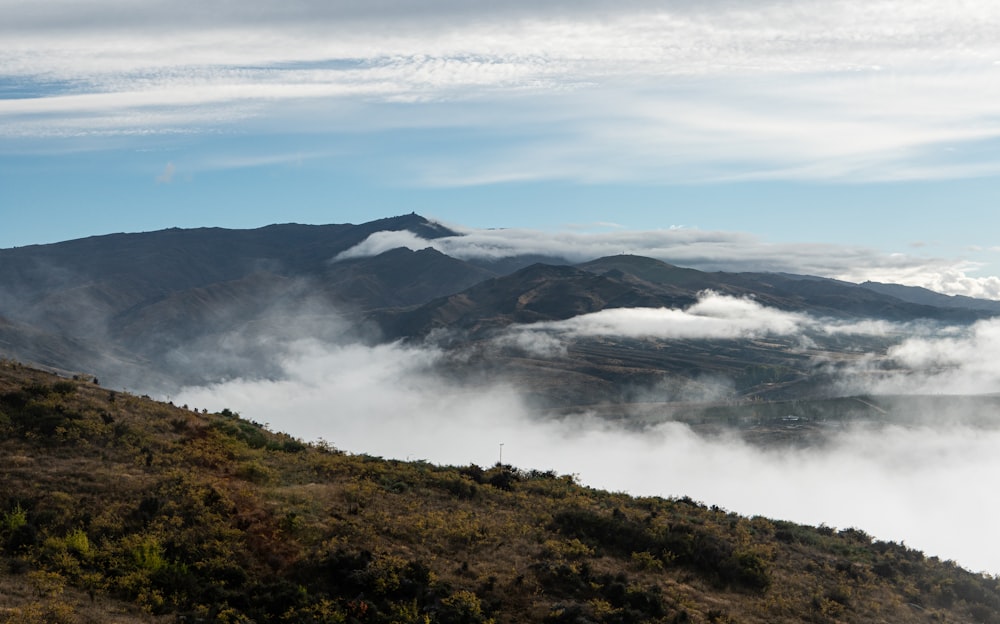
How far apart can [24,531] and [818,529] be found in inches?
1442

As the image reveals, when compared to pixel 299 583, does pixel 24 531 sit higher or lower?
higher

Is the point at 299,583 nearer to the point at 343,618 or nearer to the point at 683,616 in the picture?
the point at 343,618

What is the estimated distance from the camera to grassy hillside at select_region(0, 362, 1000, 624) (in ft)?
71.1

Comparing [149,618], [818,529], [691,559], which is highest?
[149,618]

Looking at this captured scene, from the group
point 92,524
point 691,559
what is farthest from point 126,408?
point 691,559

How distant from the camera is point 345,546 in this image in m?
25.0

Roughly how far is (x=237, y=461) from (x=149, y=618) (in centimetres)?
1294

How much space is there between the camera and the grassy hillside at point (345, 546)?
21672mm

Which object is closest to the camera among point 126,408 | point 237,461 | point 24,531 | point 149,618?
point 149,618

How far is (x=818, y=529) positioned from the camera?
41875 millimetres

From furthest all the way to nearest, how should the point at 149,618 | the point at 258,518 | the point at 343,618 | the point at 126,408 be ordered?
the point at 126,408 < the point at 258,518 < the point at 343,618 < the point at 149,618

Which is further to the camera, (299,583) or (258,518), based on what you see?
(258,518)

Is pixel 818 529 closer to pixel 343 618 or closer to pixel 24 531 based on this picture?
pixel 343 618

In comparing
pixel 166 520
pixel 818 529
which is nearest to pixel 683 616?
pixel 166 520
